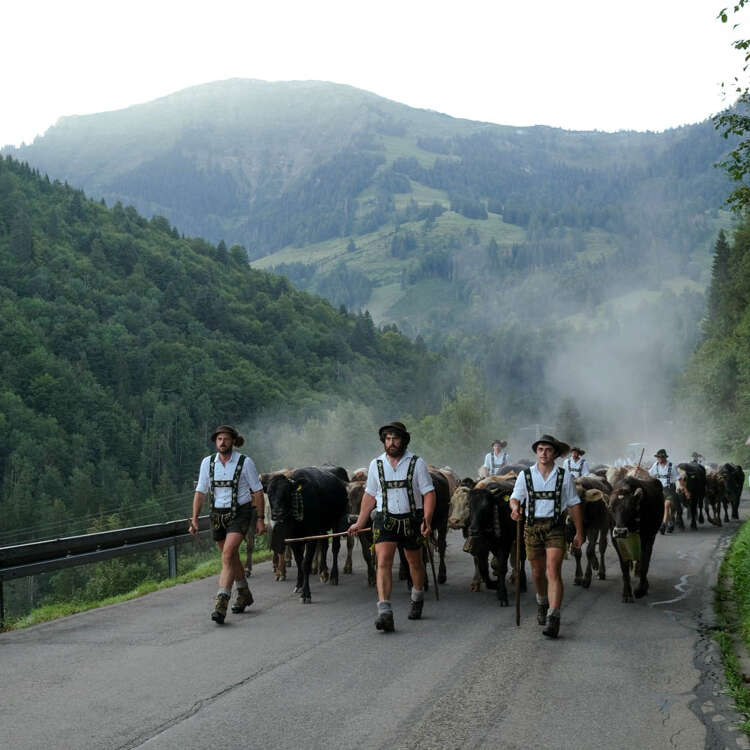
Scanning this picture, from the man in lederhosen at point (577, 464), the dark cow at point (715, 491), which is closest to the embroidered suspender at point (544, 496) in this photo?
the man in lederhosen at point (577, 464)

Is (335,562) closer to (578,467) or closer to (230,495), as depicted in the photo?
(230,495)

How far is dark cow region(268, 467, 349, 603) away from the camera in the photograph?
532 inches

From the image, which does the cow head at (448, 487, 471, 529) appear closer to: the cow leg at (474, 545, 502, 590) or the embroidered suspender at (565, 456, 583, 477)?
the cow leg at (474, 545, 502, 590)

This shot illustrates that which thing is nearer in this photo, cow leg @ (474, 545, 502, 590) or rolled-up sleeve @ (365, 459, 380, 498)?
rolled-up sleeve @ (365, 459, 380, 498)

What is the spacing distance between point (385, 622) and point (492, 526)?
2626 mm

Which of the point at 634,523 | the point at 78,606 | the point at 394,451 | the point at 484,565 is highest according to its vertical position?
the point at 394,451

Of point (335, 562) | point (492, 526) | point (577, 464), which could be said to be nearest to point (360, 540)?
point (335, 562)

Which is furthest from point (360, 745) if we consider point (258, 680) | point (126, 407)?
point (126, 407)

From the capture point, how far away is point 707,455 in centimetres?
7606

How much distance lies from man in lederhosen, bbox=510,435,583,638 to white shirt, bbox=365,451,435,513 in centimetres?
101

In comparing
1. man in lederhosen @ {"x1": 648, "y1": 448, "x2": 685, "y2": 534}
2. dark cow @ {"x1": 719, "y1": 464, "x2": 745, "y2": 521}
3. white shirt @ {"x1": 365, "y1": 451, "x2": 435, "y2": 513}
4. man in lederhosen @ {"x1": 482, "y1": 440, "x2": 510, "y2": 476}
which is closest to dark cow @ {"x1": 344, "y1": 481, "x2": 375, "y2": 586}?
white shirt @ {"x1": 365, "y1": 451, "x2": 435, "y2": 513}

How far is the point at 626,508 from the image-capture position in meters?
12.6

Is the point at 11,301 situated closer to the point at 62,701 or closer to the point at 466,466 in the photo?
the point at 466,466

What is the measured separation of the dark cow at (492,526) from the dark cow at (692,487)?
14.5 meters
